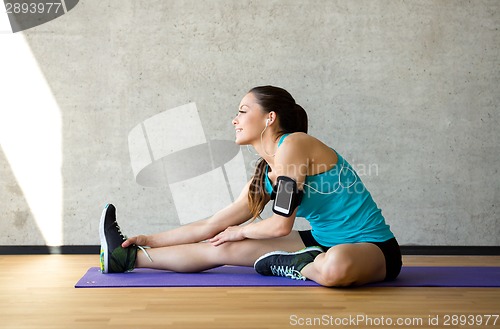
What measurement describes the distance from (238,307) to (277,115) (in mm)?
904

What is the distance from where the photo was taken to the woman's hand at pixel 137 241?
10.1 ft

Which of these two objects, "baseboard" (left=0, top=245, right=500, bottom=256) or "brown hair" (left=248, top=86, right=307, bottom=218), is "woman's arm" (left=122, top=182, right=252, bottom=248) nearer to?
"brown hair" (left=248, top=86, right=307, bottom=218)

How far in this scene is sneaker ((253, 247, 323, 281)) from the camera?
9.66 feet

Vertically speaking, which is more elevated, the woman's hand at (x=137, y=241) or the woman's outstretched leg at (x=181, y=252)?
the woman's hand at (x=137, y=241)

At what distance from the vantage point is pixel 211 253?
3.06m

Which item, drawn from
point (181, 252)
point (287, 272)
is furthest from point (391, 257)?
point (181, 252)

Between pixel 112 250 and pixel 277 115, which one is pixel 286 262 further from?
pixel 112 250

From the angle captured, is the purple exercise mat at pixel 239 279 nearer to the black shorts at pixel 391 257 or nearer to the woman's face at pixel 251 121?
the black shorts at pixel 391 257

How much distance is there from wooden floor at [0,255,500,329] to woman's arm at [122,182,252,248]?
17.4 inches

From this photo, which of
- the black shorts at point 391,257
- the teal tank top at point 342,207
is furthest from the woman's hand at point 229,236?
the black shorts at point 391,257

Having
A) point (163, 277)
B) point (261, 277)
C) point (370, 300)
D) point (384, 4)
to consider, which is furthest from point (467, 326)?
point (384, 4)

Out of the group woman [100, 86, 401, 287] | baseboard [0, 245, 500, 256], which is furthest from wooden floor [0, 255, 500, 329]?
baseboard [0, 245, 500, 256]

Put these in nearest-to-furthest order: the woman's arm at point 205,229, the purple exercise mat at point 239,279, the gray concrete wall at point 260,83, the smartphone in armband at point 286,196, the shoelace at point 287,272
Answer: the smartphone in armband at point 286,196 → the purple exercise mat at point 239,279 → the shoelace at point 287,272 → the woman's arm at point 205,229 → the gray concrete wall at point 260,83

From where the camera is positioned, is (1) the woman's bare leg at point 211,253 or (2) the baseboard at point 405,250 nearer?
(1) the woman's bare leg at point 211,253
